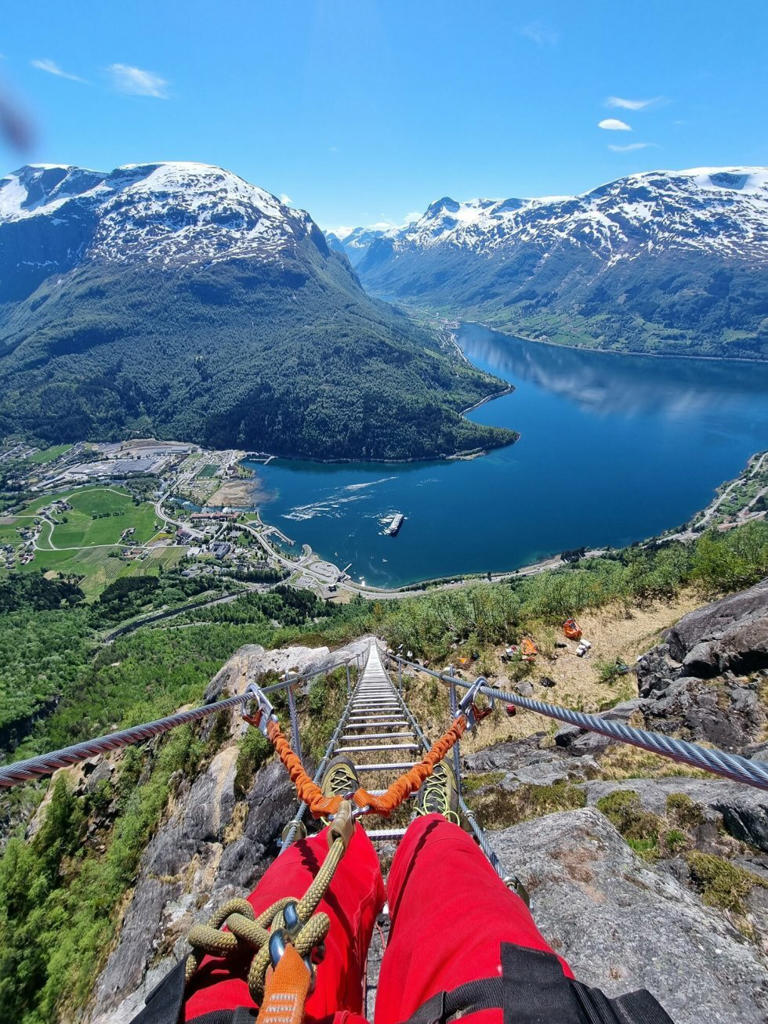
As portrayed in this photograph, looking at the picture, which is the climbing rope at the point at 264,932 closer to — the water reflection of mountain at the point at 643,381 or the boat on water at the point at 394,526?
the boat on water at the point at 394,526

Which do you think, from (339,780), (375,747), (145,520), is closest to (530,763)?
(375,747)

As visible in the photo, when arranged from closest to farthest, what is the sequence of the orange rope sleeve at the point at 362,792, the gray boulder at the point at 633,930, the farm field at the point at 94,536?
the orange rope sleeve at the point at 362,792, the gray boulder at the point at 633,930, the farm field at the point at 94,536

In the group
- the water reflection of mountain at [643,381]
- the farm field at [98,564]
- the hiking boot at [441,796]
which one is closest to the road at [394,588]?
the farm field at [98,564]

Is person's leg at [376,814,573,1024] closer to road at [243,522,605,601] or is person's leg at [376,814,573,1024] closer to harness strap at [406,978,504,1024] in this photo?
harness strap at [406,978,504,1024]

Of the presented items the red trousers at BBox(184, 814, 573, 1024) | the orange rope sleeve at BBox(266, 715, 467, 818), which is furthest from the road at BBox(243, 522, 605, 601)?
the red trousers at BBox(184, 814, 573, 1024)

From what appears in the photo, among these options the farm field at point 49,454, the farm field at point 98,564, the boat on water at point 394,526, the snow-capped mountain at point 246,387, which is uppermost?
the snow-capped mountain at point 246,387
